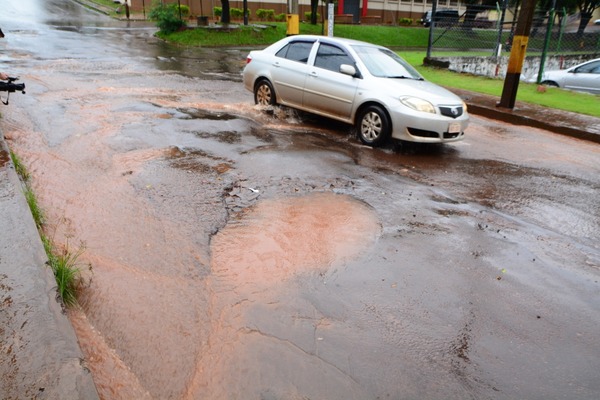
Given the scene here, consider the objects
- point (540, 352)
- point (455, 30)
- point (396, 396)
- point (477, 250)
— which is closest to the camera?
point (396, 396)

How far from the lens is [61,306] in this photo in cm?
306

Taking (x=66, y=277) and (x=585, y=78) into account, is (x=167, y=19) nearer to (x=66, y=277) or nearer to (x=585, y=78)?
(x=585, y=78)

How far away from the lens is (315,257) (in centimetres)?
436

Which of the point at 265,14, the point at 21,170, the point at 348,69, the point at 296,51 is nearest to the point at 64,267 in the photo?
the point at 21,170

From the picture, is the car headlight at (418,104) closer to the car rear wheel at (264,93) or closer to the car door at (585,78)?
the car rear wheel at (264,93)

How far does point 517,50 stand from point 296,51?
17.3ft

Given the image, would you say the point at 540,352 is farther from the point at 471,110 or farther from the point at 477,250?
the point at 471,110

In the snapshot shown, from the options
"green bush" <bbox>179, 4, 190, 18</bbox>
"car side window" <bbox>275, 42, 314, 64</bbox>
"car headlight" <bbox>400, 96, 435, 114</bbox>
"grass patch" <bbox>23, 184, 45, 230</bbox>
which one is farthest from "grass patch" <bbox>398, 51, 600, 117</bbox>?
"green bush" <bbox>179, 4, 190, 18</bbox>

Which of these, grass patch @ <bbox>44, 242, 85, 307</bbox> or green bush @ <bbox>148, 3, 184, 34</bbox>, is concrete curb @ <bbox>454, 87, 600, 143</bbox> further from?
green bush @ <bbox>148, 3, 184, 34</bbox>

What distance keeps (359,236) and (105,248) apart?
2.36 m

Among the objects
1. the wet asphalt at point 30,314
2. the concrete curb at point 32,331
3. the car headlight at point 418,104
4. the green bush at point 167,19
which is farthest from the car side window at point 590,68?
the green bush at point 167,19

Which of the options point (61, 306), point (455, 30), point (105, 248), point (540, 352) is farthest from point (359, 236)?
point (455, 30)

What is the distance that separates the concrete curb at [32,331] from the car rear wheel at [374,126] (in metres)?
5.23

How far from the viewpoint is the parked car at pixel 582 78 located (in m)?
13.5
